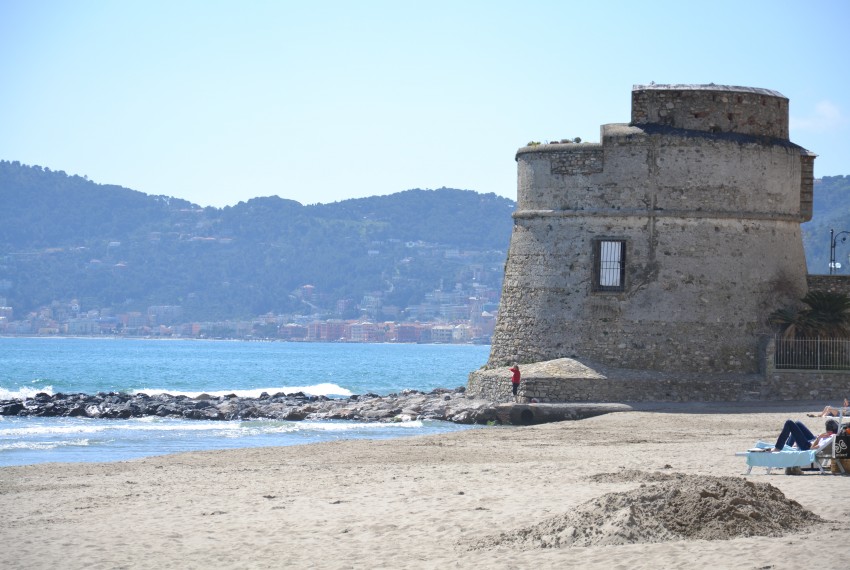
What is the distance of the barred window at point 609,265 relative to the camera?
26391mm

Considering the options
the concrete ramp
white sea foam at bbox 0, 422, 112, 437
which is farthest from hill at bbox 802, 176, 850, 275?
white sea foam at bbox 0, 422, 112, 437

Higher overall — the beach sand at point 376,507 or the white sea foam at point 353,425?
the beach sand at point 376,507

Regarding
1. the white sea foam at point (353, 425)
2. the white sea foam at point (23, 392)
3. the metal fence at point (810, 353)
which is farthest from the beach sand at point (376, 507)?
the white sea foam at point (23, 392)

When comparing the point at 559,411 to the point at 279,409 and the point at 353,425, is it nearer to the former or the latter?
the point at 353,425

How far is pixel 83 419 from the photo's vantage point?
3064 cm

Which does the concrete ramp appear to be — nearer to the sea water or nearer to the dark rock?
the sea water

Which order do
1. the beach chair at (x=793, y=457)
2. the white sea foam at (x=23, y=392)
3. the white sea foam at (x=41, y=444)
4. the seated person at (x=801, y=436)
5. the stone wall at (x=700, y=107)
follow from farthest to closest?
1. the white sea foam at (x=23, y=392)
2. the stone wall at (x=700, y=107)
3. the white sea foam at (x=41, y=444)
4. the seated person at (x=801, y=436)
5. the beach chair at (x=793, y=457)

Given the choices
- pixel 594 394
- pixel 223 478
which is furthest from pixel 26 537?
pixel 594 394

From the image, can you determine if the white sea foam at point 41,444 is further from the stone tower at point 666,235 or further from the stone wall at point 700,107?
the stone wall at point 700,107

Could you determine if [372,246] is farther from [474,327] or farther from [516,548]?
[516,548]

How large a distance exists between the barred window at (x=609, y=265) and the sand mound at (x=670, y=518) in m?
15.1

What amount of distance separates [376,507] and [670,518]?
130 inches

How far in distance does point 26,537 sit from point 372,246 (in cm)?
17188

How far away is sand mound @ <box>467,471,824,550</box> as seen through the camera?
1054cm
